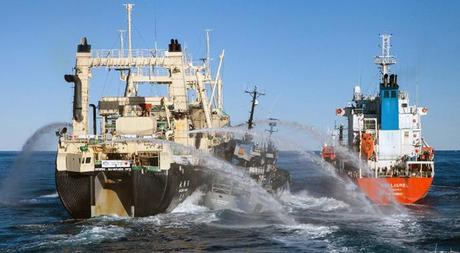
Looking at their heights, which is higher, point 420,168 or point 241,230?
point 420,168

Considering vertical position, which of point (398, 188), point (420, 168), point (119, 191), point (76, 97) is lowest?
point (398, 188)

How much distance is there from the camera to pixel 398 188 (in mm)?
65438

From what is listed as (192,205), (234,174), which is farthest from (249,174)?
(192,205)

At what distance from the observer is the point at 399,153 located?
71.2 m

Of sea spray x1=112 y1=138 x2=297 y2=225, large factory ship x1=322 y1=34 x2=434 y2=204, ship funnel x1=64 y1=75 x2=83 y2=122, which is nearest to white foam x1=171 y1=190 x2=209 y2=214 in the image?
sea spray x1=112 y1=138 x2=297 y2=225

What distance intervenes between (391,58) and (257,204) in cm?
2924

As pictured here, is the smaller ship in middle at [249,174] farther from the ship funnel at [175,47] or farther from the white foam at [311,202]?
the ship funnel at [175,47]

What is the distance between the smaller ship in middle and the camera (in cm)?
5856

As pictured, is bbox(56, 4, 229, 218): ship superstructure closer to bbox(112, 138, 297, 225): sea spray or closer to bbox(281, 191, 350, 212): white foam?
bbox(112, 138, 297, 225): sea spray

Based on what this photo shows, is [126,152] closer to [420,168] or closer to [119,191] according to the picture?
[119,191]

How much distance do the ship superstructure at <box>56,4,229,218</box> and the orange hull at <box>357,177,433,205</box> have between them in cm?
1935

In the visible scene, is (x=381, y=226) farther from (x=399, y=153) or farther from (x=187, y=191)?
(x=399, y=153)

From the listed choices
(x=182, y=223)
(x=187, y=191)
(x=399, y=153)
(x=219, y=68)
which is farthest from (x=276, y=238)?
(x=219, y=68)

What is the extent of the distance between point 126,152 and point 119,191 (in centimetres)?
321
